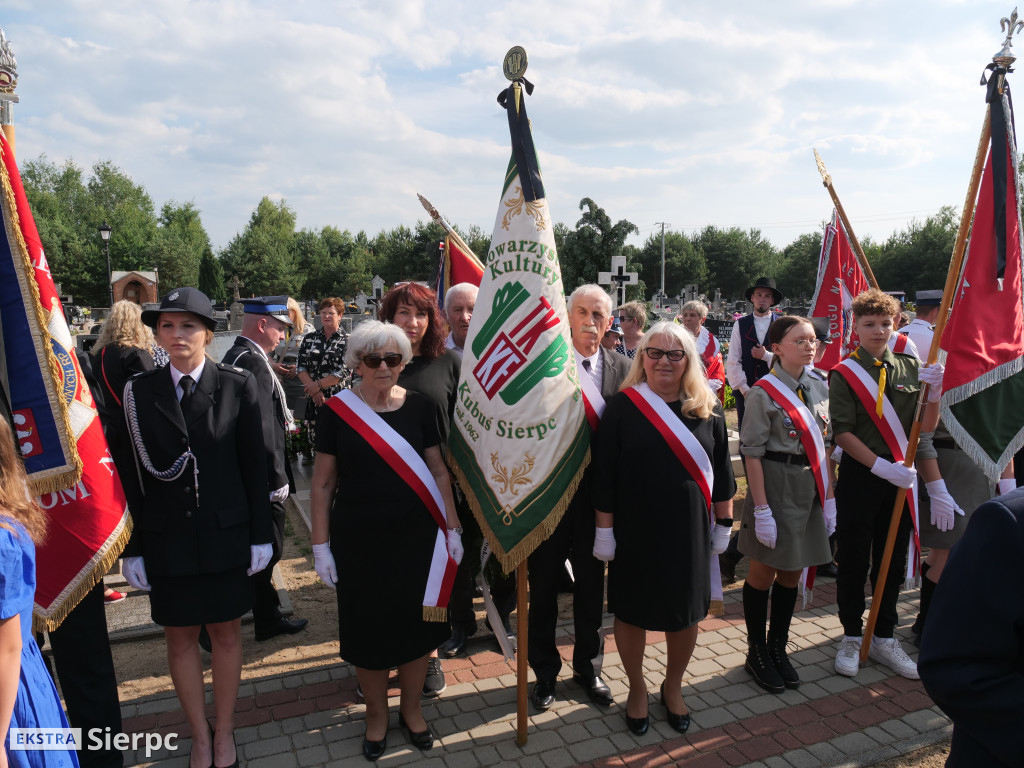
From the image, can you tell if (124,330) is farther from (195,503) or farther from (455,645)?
(455,645)

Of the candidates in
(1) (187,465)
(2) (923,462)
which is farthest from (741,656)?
(1) (187,465)

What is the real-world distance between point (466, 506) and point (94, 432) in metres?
1.84

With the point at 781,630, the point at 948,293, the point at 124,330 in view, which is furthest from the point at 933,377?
the point at 124,330

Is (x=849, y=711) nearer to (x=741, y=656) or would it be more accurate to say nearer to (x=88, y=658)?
(x=741, y=656)

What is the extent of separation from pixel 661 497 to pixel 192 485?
86.2 inches

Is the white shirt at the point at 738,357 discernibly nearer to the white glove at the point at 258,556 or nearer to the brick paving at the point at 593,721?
the brick paving at the point at 593,721

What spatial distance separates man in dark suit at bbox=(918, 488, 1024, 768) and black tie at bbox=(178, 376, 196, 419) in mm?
2874

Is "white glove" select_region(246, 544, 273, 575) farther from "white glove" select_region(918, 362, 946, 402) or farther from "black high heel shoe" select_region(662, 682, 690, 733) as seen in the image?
"white glove" select_region(918, 362, 946, 402)

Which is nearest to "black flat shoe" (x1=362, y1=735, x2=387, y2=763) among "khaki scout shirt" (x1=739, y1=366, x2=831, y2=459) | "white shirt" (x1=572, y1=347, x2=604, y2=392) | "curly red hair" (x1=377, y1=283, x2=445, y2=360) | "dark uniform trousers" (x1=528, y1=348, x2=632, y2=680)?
"dark uniform trousers" (x1=528, y1=348, x2=632, y2=680)

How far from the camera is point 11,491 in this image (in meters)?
1.81

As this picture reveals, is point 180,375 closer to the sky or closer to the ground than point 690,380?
closer to the sky

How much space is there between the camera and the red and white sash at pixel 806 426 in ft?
12.1

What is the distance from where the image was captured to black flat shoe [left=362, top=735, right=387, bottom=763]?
317 centimetres

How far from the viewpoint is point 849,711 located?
3.58 metres
